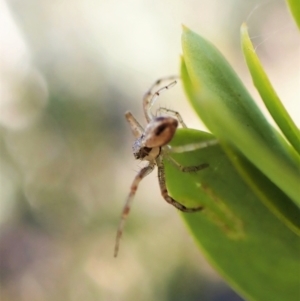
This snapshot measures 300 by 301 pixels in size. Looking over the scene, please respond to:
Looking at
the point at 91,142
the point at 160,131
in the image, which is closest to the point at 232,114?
the point at 160,131

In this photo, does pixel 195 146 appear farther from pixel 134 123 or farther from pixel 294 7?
pixel 134 123

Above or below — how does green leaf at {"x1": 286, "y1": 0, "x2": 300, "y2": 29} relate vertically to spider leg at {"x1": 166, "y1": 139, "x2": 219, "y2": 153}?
above

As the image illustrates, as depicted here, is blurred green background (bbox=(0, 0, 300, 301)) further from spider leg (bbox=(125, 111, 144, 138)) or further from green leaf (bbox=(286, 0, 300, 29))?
green leaf (bbox=(286, 0, 300, 29))

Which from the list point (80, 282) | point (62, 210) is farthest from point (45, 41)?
point (80, 282)

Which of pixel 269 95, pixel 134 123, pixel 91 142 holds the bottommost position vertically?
pixel 91 142

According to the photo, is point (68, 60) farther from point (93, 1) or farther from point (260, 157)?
point (260, 157)

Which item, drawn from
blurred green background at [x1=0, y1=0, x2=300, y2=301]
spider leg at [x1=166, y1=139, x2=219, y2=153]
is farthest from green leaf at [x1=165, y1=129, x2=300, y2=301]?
blurred green background at [x1=0, y1=0, x2=300, y2=301]
